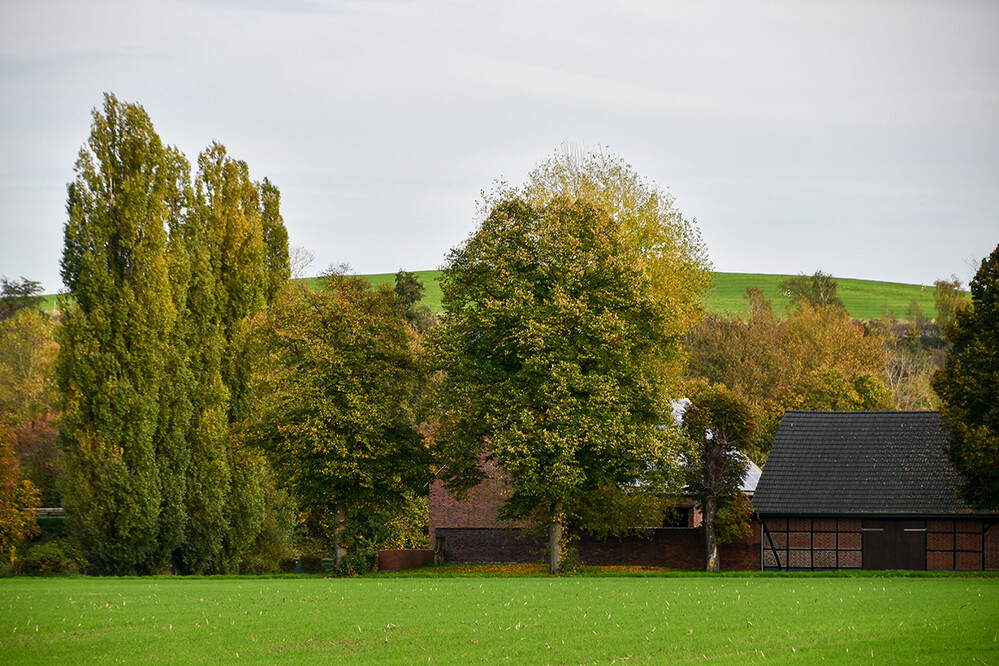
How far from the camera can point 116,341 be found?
136ft

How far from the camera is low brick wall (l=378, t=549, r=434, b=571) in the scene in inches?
1959

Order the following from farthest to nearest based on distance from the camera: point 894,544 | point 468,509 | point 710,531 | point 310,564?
point 310,564 < point 468,509 < point 710,531 < point 894,544

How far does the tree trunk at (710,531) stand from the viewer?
43.3 meters

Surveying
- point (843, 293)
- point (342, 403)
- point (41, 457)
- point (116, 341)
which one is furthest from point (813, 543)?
point (843, 293)

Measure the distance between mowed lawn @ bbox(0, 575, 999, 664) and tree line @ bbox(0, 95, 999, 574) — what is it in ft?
36.9

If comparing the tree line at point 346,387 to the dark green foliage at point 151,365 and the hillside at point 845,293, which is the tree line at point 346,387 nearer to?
the dark green foliage at point 151,365

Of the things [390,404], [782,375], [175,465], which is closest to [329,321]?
[390,404]

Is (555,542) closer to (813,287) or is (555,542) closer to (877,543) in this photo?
(877,543)

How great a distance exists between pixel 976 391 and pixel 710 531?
39.6 feet

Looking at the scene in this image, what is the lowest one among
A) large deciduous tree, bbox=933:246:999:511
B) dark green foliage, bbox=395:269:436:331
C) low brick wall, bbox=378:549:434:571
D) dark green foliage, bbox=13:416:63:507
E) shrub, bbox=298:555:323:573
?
shrub, bbox=298:555:323:573

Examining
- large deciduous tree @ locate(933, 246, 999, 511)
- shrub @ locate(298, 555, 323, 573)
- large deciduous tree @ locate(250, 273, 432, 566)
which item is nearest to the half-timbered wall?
large deciduous tree @ locate(933, 246, 999, 511)

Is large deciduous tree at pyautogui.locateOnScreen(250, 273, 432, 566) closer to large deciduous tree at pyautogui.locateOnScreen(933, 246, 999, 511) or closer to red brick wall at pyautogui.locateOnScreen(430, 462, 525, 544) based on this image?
red brick wall at pyautogui.locateOnScreen(430, 462, 525, 544)

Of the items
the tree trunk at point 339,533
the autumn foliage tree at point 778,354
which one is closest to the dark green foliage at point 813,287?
the autumn foliage tree at point 778,354

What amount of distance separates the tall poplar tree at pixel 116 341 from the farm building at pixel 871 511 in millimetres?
24225
